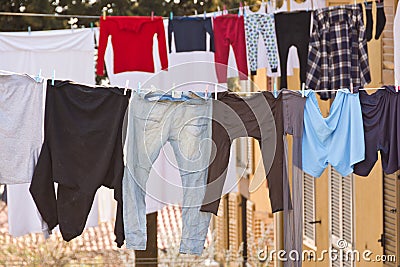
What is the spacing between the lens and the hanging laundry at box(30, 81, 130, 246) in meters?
4.71

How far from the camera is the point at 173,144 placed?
4816 mm

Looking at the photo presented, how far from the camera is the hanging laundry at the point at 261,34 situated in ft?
20.6

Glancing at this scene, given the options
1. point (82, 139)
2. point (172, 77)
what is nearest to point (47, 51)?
point (172, 77)

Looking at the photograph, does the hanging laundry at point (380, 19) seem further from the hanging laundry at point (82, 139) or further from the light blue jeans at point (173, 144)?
the hanging laundry at point (82, 139)

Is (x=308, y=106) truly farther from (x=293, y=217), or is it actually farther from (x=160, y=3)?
(x=160, y=3)

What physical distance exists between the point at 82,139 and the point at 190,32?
2.17 metres

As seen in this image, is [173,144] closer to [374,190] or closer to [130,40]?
[374,190]

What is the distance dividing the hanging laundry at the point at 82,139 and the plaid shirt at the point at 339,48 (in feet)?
5.69

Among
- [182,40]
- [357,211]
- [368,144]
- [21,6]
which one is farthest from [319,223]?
[21,6]

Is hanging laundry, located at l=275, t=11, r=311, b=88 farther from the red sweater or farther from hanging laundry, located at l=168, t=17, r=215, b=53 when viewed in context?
the red sweater

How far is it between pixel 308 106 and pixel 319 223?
2.91 meters

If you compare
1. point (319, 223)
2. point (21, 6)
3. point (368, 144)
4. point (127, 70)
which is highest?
point (21, 6)

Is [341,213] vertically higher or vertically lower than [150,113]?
lower

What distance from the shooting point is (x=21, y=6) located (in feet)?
28.9
